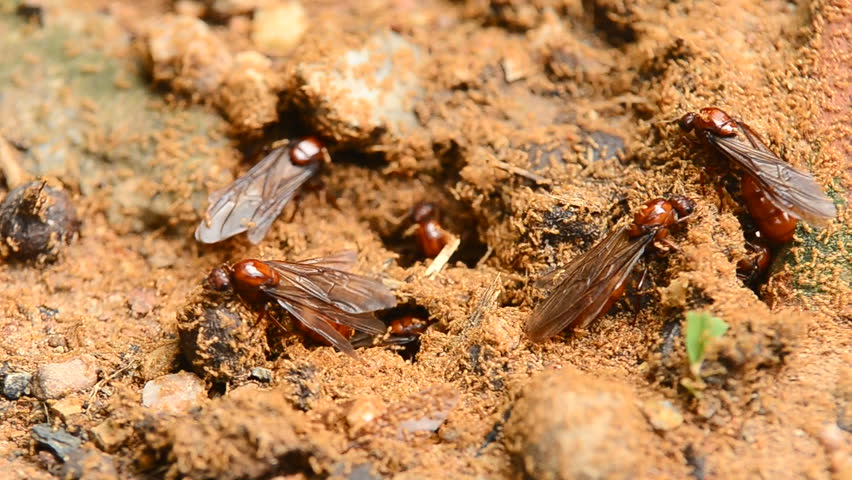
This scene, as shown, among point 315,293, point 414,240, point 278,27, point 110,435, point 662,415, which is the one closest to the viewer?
point 662,415

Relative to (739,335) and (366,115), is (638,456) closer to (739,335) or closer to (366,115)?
(739,335)

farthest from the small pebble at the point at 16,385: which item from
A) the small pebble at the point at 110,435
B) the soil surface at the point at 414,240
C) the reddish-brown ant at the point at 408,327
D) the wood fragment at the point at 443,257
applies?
the wood fragment at the point at 443,257

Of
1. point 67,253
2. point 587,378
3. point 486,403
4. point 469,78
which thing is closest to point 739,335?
point 587,378

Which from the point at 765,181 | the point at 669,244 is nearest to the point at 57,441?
the point at 669,244

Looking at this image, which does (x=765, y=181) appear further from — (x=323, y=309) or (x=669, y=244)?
(x=323, y=309)

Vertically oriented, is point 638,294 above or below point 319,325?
above

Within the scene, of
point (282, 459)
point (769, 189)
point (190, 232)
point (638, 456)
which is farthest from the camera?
point (190, 232)

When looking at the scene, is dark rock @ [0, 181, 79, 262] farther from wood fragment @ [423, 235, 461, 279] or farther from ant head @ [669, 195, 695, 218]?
ant head @ [669, 195, 695, 218]
